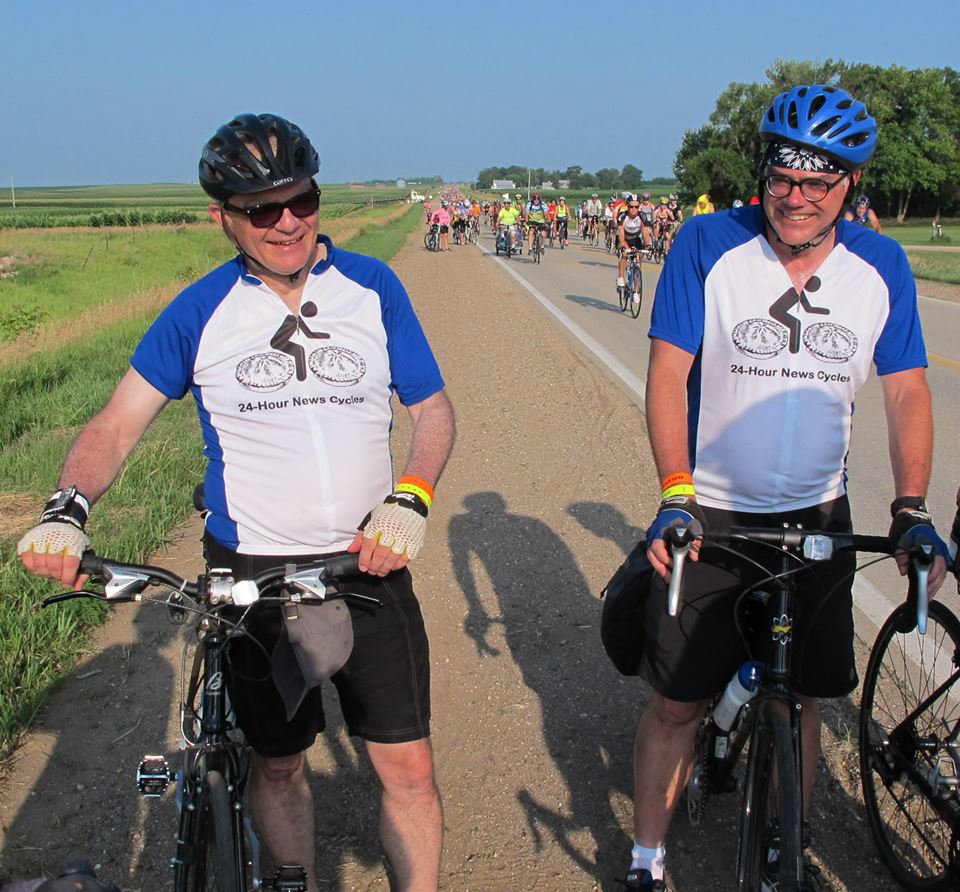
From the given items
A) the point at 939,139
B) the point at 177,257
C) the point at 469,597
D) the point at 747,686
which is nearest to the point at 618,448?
the point at 469,597

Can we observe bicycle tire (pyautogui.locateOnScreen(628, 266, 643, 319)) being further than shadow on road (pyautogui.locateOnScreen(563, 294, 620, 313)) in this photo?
No

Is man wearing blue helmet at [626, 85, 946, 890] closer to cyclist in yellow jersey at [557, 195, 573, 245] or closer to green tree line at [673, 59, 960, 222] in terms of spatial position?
cyclist in yellow jersey at [557, 195, 573, 245]

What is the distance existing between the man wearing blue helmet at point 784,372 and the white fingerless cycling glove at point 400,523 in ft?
2.15

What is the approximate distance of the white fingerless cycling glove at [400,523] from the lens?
7.45ft

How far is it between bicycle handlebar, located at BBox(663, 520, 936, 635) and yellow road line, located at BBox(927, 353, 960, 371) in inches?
387

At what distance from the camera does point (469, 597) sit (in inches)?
199

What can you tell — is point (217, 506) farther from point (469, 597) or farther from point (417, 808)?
point (469, 597)

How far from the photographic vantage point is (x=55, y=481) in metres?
6.79

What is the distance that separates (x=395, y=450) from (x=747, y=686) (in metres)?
5.48

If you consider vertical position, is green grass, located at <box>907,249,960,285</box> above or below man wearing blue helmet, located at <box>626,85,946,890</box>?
below

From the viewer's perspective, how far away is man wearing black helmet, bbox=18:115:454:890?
2.43 metres

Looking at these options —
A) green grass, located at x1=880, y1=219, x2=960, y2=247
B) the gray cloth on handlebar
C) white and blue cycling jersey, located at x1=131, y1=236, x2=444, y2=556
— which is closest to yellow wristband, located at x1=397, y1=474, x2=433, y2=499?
white and blue cycling jersey, located at x1=131, y1=236, x2=444, y2=556

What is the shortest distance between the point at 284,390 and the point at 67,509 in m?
0.60

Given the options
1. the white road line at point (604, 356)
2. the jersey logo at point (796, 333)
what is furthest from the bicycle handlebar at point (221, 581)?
the white road line at point (604, 356)
